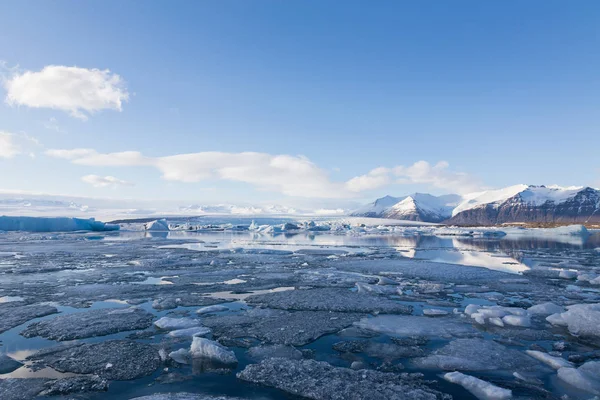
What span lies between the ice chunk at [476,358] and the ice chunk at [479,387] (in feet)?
1.02

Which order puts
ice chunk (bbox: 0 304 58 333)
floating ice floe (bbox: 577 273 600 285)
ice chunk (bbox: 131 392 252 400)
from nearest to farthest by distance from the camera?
ice chunk (bbox: 131 392 252 400)
ice chunk (bbox: 0 304 58 333)
floating ice floe (bbox: 577 273 600 285)

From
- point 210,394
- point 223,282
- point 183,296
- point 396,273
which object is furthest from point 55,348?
point 396,273

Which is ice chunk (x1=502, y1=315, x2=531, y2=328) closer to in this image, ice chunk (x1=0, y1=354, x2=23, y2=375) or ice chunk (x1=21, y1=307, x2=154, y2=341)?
ice chunk (x1=21, y1=307, x2=154, y2=341)

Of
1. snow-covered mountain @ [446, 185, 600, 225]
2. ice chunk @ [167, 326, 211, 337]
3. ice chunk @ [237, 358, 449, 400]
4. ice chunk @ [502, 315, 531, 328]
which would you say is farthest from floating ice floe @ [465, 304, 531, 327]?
snow-covered mountain @ [446, 185, 600, 225]

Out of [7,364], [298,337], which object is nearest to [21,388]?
[7,364]

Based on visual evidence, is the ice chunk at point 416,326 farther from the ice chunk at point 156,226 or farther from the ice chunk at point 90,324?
the ice chunk at point 156,226

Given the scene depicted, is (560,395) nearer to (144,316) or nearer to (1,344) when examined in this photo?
(144,316)

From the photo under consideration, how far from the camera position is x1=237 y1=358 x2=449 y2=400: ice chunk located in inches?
124

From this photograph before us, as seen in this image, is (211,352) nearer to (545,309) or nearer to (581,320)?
(581,320)

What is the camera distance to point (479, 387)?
3.25 m

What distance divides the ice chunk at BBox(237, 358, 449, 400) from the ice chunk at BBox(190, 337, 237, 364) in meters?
0.32

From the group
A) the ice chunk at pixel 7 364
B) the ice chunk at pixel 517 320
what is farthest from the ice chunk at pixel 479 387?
the ice chunk at pixel 7 364

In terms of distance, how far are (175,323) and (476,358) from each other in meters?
3.91

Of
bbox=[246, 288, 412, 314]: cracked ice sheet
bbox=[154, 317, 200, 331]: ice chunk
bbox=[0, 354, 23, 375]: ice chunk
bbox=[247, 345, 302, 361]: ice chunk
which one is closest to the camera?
bbox=[0, 354, 23, 375]: ice chunk
